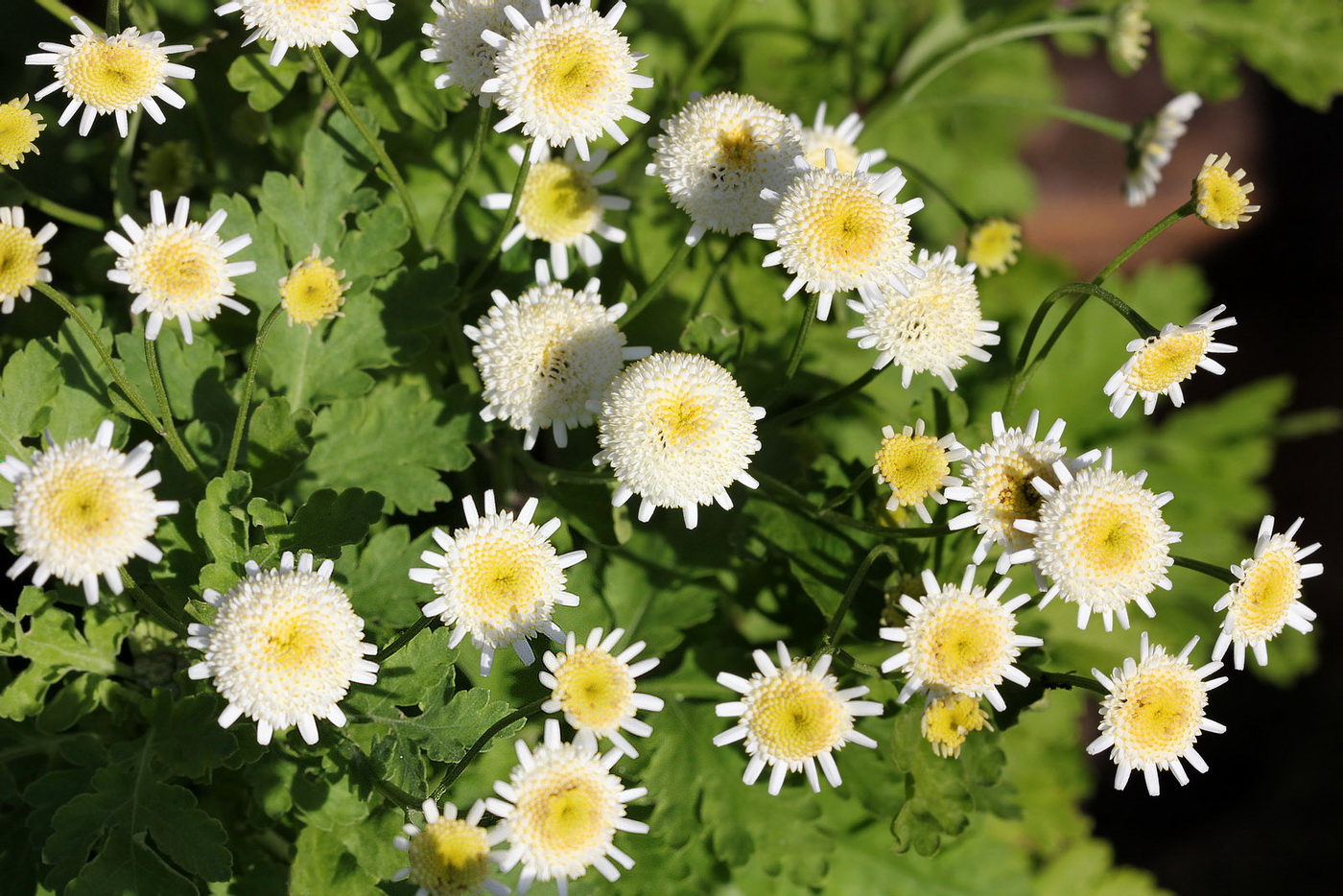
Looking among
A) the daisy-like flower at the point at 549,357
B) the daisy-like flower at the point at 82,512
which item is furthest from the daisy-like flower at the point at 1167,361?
the daisy-like flower at the point at 82,512

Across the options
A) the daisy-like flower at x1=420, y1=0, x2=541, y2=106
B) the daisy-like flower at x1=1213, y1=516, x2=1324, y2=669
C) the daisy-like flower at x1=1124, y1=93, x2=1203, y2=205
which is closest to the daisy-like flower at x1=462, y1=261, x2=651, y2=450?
the daisy-like flower at x1=420, y1=0, x2=541, y2=106

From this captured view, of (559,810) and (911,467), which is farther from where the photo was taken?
(911,467)

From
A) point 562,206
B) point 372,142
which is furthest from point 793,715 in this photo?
point 372,142

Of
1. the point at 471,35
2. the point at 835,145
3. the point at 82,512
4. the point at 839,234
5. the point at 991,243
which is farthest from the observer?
the point at 991,243

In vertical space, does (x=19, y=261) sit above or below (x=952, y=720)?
above

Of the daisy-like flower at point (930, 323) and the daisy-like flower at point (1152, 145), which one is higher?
the daisy-like flower at point (1152, 145)

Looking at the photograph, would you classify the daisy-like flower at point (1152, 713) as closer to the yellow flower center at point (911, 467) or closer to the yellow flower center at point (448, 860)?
the yellow flower center at point (911, 467)

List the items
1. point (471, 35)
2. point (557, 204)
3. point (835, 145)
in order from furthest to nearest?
point (835, 145) < point (557, 204) < point (471, 35)

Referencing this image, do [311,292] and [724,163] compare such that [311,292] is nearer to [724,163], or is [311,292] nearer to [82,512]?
[82,512]
